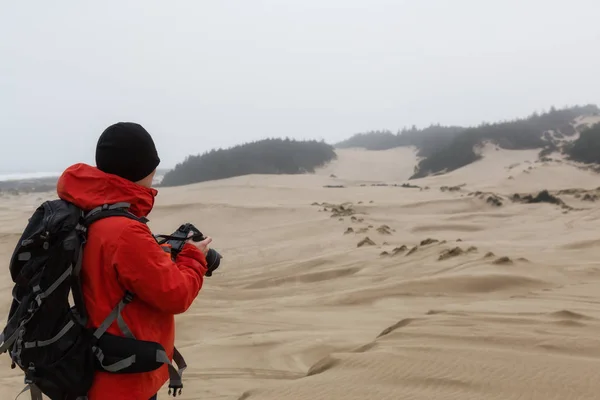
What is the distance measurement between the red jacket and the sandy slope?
99 centimetres

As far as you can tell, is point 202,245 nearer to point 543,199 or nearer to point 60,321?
point 60,321

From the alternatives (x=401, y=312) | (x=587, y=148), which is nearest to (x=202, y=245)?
(x=401, y=312)

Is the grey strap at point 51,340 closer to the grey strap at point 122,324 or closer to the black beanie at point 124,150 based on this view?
the grey strap at point 122,324

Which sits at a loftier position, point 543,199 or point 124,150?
point 124,150

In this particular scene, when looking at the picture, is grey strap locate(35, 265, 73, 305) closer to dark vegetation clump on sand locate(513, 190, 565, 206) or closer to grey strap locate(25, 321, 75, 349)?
grey strap locate(25, 321, 75, 349)

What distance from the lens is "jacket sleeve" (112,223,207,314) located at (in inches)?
59.7

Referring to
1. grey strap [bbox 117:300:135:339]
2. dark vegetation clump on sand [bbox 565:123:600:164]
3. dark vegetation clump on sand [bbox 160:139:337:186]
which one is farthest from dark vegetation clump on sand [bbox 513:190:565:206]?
dark vegetation clump on sand [bbox 160:139:337:186]

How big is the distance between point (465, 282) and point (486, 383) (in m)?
2.43

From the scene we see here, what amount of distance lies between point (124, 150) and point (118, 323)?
549 millimetres

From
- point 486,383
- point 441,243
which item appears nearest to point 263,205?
point 441,243

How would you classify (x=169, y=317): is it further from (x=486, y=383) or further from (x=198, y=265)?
(x=486, y=383)

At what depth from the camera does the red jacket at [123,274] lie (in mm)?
1526

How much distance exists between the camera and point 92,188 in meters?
1.60

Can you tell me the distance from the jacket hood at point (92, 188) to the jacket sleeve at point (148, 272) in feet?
0.42
